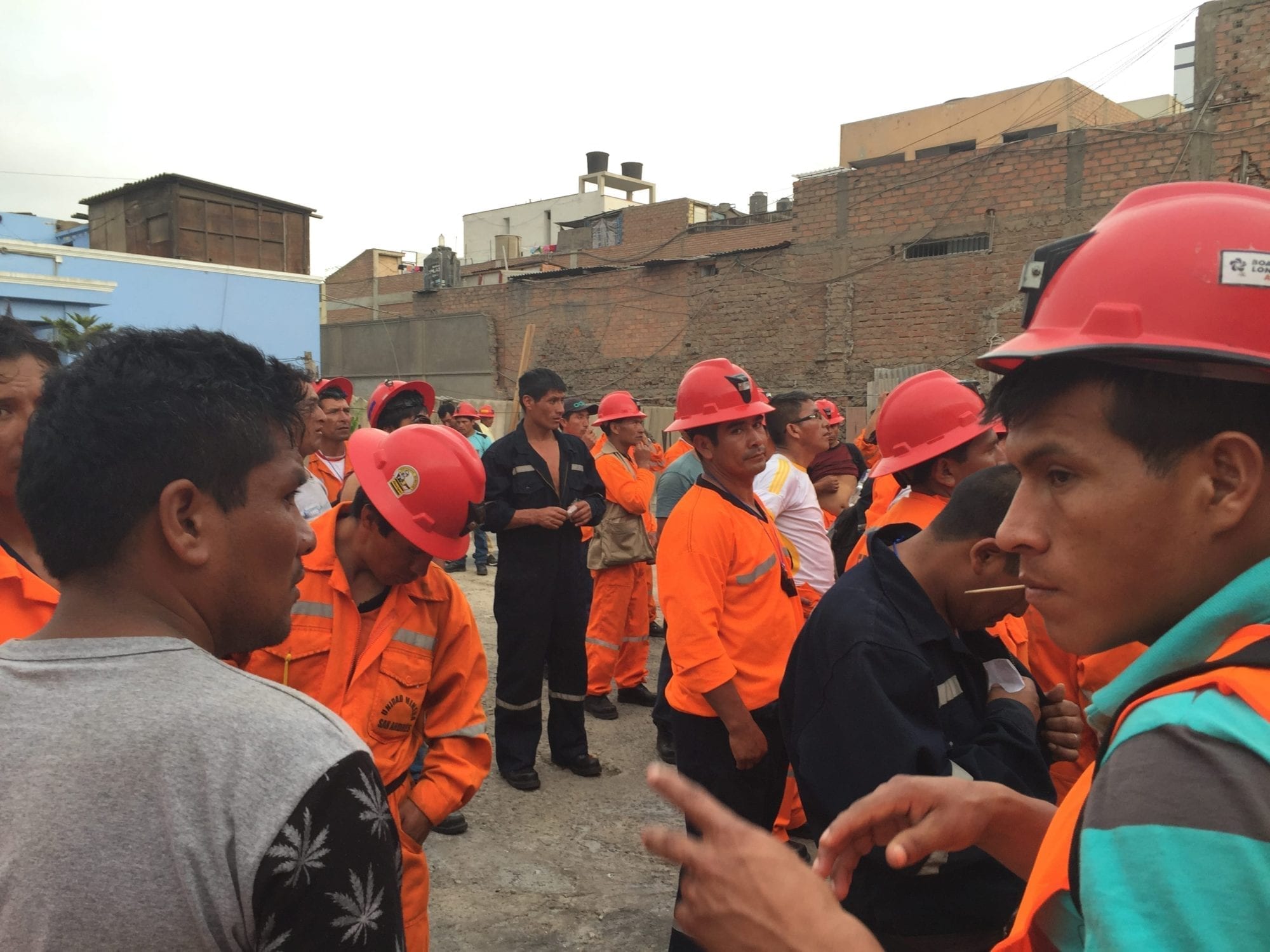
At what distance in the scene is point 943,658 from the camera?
7.07 ft

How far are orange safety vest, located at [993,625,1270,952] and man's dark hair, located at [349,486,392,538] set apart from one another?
2.00 meters

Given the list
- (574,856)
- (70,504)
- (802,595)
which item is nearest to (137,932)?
(70,504)

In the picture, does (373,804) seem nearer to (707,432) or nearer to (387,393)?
(707,432)

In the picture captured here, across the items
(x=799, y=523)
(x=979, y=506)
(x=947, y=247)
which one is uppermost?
(x=947, y=247)

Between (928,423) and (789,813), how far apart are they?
199 centimetres

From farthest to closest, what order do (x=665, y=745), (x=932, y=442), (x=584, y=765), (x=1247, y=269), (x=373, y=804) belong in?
(x=665, y=745) → (x=584, y=765) → (x=932, y=442) → (x=373, y=804) → (x=1247, y=269)

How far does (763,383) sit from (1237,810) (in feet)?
56.8

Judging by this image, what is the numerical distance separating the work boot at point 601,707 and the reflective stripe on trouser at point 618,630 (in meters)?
0.04

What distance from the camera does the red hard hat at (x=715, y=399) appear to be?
405 cm

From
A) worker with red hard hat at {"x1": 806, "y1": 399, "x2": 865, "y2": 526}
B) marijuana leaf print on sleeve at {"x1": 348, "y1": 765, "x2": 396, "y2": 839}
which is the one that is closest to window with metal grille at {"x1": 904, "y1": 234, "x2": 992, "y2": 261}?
worker with red hard hat at {"x1": 806, "y1": 399, "x2": 865, "y2": 526}

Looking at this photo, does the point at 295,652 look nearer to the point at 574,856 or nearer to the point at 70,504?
the point at 70,504

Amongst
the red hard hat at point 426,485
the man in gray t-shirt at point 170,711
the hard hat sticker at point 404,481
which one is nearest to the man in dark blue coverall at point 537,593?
the red hard hat at point 426,485

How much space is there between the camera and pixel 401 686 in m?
2.58

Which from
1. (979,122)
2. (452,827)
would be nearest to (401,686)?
(452,827)
